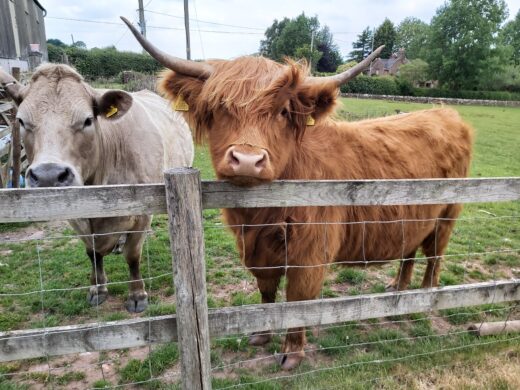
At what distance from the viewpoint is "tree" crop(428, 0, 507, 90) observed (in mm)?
55375

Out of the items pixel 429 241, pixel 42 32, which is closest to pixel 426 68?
pixel 42 32

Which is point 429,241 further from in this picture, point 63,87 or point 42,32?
point 42,32

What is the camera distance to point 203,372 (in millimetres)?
2205

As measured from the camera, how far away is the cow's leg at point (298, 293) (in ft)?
9.70

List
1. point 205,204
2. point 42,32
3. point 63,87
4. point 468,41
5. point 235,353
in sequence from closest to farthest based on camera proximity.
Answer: point 205,204 → point 63,87 → point 235,353 → point 42,32 → point 468,41

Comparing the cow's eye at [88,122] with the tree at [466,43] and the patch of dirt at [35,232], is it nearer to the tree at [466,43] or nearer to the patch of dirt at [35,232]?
the patch of dirt at [35,232]

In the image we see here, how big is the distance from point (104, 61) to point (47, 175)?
43.2 m

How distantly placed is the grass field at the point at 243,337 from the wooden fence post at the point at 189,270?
46cm

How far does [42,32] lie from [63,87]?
115 feet

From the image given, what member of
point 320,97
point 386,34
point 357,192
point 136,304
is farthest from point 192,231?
point 386,34

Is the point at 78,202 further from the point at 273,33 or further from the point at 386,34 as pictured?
the point at 386,34

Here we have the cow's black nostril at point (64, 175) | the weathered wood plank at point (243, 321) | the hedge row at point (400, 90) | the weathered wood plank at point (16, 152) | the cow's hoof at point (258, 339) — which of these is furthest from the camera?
the hedge row at point (400, 90)

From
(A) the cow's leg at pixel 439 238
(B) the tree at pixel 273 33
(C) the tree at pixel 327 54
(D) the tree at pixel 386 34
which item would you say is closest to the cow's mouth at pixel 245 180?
(A) the cow's leg at pixel 439 238

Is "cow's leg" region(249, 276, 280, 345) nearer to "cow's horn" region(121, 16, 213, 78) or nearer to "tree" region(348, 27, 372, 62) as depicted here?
"cow's horn" region(121, 16, 213, 78)
